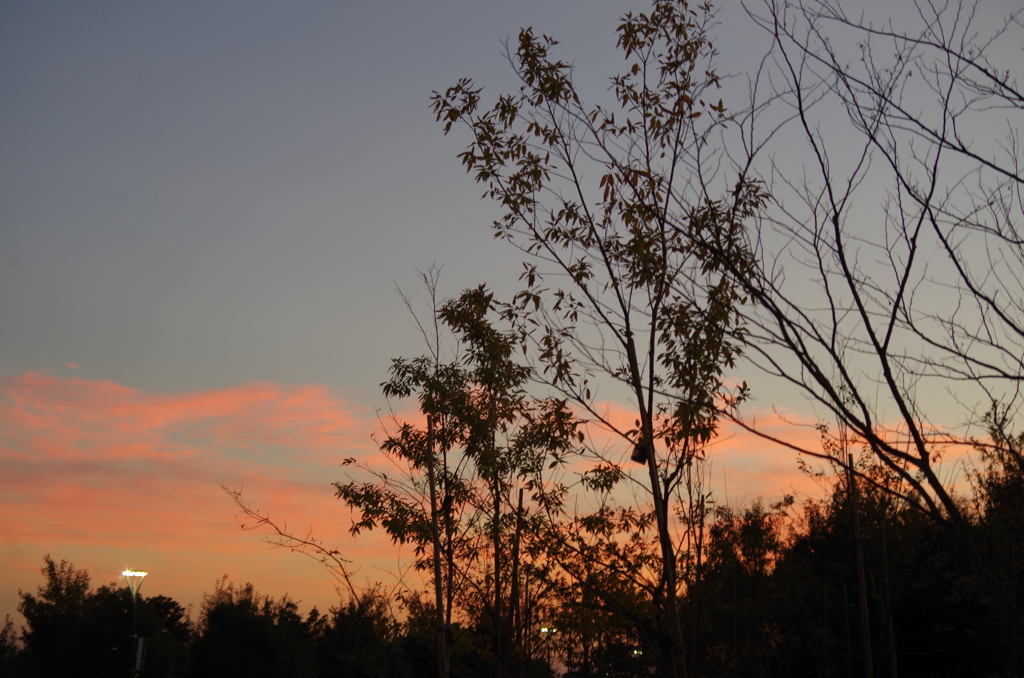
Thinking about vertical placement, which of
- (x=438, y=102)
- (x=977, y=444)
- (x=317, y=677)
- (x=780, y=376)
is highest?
(x=438, y=102)

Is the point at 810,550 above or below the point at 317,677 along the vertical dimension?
above

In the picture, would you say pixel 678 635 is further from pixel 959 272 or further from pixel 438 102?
pixel 438 102

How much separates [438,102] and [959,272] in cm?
517

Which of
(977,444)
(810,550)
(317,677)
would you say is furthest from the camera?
(317,677)

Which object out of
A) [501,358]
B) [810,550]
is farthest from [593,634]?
[810,550]

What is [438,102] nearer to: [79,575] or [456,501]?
[456,501]

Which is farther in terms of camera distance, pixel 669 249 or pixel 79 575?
pixel 79 575

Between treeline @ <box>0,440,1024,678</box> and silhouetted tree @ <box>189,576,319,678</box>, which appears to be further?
silhouetted tree @ <box>189,576,319,678</box>

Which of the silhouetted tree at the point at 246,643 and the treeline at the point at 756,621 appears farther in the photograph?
the silhouetted tree at the point at 246,643

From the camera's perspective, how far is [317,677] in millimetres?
36812

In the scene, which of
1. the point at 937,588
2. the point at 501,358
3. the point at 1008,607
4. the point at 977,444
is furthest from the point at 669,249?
the point at 937,588

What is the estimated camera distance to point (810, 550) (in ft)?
104

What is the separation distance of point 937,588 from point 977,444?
26249 millimetres

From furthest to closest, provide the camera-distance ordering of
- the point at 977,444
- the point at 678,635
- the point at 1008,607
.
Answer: the point at 678,635
the point at 977,444
the point at 1008,607
